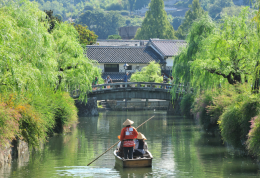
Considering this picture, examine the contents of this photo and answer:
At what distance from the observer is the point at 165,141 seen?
23000 mm

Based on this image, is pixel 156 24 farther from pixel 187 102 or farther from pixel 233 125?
pixel 233 125

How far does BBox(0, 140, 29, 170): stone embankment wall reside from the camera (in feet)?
48.2

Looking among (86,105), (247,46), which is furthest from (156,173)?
(86,105)

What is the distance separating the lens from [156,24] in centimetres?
8288

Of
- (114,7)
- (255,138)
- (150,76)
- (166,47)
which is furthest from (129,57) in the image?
(114,7)

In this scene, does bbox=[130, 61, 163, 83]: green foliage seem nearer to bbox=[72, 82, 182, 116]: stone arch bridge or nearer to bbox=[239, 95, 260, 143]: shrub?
bbox=[72, 82, 182, 116]: stone arch bridge

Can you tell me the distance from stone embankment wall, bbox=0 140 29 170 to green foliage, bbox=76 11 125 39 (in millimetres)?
101421

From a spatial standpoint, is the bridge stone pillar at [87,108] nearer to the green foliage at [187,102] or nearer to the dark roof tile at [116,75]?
the green foliage at [187,102]

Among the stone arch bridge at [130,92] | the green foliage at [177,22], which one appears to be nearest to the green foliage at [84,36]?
the stone arch bridge at [130,92]

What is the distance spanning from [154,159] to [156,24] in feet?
221

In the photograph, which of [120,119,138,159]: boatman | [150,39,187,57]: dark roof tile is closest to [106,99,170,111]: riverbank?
[150,39,187,57]: dark roof tile

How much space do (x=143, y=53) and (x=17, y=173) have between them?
4189 cm

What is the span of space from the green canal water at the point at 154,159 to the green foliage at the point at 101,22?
314 ft

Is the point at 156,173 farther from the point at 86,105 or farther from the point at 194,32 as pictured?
the point at 86,105
